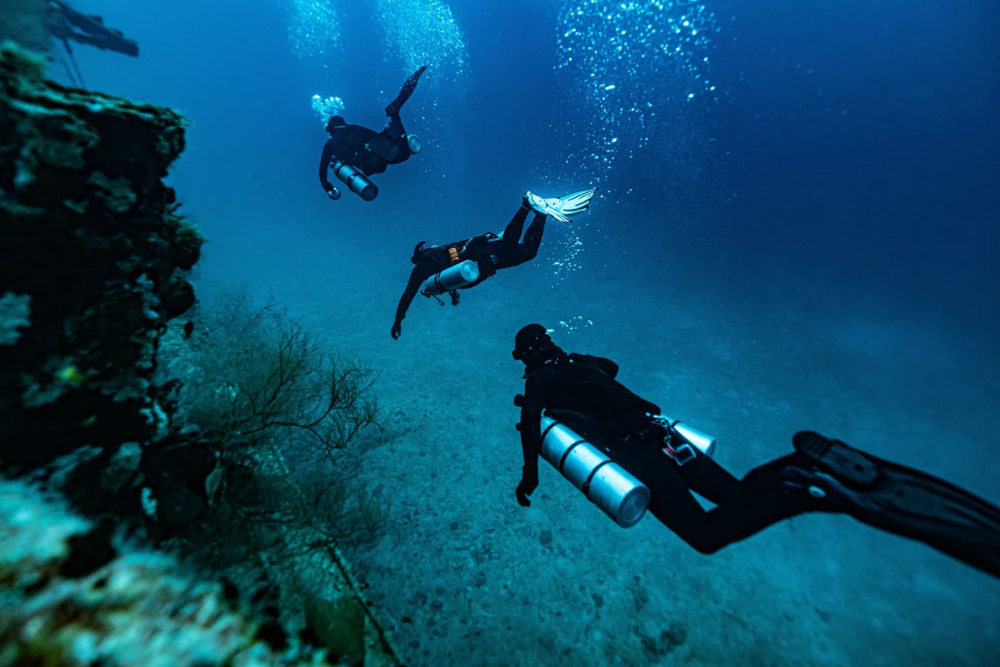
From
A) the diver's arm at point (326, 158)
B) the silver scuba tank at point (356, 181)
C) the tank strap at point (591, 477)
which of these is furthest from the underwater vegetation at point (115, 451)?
the diver's arm at point (326, 158)

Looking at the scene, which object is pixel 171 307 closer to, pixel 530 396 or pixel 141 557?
pixel 141 557

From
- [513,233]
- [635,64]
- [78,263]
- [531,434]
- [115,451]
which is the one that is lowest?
[115,451]

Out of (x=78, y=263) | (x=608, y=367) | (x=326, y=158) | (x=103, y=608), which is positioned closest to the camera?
(x=103, y=608)

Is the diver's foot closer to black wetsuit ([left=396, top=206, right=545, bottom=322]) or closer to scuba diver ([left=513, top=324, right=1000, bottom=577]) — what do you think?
scuba diver ([left=513, top=324, right=1000, bottom=577])

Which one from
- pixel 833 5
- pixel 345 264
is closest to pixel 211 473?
pixel 345 264

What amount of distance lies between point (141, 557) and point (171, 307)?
1739mm

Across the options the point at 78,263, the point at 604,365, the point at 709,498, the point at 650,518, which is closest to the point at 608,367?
the point at 604,365

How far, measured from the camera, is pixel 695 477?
10.5ft

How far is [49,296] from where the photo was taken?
6.37 feet

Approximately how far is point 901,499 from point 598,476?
6.28 feet

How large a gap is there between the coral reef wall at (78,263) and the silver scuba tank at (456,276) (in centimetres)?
385

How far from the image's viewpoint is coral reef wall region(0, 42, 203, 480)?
1.79 metres

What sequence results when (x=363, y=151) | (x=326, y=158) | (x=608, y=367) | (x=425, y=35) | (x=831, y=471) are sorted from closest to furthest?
(x=831, y=471) < (x=608, y=367) < (x=363, y=151) < (x=326, y=158) < (x=425, y=35)

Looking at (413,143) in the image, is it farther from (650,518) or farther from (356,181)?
(650,518)
